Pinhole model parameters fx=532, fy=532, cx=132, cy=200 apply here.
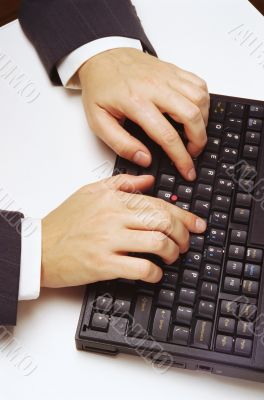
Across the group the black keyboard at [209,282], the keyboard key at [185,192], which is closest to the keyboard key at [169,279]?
the black keyboard at [209,282]

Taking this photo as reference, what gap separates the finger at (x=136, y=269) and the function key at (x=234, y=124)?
0.24m

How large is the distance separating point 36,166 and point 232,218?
0.94 feet

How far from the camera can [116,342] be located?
61 cm

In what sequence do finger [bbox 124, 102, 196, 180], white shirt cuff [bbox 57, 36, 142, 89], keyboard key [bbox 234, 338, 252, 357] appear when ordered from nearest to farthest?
keyboard key [bbox 234, 338, 252, 357] < finger [bbox 124, 102, 196, 180] < white shirt cuff [bbox 57, 36, 142, 89]

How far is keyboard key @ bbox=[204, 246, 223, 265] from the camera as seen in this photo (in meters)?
0.65

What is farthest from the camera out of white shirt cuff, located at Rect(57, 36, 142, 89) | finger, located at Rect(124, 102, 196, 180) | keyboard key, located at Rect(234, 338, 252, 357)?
white shirt cuff, located at Rect(57, 36, 142, 89)

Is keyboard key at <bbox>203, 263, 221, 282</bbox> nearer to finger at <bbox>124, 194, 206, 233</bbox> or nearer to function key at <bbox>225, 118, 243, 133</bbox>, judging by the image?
finger at <bbox>124, 194, 206, 233</bbox>

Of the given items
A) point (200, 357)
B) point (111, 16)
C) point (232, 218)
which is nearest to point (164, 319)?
point (200, 357)

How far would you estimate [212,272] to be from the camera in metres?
0.65

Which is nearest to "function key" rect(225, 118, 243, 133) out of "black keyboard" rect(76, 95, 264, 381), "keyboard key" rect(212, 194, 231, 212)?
"black keyboard" rect(76, 95, 264, 381)

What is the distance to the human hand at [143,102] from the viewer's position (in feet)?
2.31

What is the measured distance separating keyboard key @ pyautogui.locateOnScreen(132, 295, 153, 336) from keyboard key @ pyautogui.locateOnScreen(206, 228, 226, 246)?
11 cm

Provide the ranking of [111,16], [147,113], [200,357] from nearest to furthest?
[200,357]
[147,113]
[111,16]

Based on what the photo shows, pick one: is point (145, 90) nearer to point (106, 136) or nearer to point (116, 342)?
point (106, 136)
